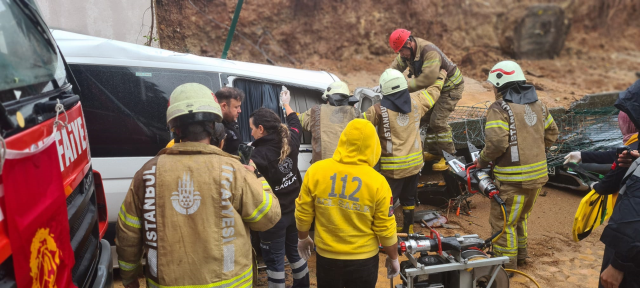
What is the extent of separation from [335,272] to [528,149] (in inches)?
96.6

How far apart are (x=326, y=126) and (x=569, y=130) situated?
4818 millimetres

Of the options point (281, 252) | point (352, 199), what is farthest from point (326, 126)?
point (352, 199)

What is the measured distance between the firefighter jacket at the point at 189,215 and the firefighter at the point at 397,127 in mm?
2609

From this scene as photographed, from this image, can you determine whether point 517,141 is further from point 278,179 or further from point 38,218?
point 38,218

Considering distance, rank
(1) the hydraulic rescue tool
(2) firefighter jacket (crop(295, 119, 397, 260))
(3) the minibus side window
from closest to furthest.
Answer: (2) firefighter jacket (crop(295, 119, 397, 260)), (1) the hydraulic rescue tool, (3) the minibus side window

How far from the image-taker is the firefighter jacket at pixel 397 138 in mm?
4641

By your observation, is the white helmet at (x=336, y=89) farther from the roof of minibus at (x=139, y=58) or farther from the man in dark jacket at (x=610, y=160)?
the man in dark jacket at (x=610, y=160)

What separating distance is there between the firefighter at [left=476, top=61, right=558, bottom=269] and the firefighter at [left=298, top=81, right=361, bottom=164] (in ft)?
4.44

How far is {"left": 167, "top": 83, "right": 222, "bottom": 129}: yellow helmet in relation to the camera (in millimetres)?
2197

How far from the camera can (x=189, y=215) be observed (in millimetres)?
2162

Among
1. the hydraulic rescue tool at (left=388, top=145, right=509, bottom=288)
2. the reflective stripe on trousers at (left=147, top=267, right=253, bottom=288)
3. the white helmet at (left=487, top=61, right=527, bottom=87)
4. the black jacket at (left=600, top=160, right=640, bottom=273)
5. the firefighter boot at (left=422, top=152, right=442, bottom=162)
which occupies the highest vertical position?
the white helmet at (left=487, top=61, right=527, bottom=87)

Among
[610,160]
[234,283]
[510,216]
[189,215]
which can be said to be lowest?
[510,216]

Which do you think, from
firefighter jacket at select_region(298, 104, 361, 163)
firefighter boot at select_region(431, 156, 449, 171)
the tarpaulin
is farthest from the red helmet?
the tarpaulin

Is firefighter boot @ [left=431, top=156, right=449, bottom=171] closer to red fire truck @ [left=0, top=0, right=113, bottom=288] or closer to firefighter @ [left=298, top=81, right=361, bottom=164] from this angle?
firefighter @ [left=298, top=81, right=361, bottom=164]
